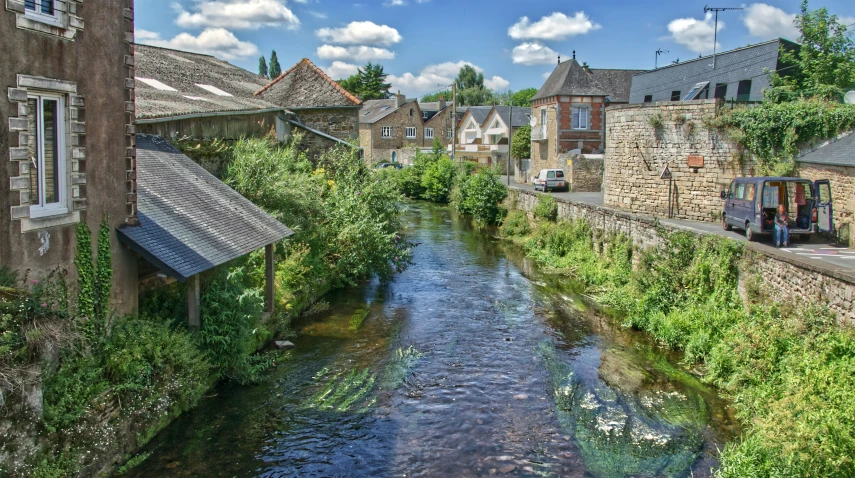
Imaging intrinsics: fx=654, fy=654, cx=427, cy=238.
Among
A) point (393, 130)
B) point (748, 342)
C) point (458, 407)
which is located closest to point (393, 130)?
point (393, 130)

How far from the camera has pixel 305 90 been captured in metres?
25.6

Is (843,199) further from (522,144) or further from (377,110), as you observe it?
(377,110)

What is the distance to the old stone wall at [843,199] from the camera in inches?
603

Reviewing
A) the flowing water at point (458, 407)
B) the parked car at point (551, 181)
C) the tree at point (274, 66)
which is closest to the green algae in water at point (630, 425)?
the flowing water at point (458, 407)

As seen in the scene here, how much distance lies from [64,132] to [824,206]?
15.5m

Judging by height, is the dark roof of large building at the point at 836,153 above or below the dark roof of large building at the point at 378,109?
below

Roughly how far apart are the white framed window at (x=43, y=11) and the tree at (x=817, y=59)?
73.0 feet

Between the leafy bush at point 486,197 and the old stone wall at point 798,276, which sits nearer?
the old stone wall at point 798,276

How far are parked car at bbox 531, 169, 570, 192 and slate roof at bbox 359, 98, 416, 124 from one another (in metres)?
31.9

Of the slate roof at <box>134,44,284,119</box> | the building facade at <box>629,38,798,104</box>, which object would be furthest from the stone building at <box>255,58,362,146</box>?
the building facade at <box>629,38,798,104</box>

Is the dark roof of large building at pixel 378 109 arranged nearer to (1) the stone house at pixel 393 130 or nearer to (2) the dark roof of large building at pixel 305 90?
(1) the stone house at pixel 393 130

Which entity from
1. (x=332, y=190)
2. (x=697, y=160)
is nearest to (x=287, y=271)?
(x=332, y=190)

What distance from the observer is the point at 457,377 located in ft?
37.2

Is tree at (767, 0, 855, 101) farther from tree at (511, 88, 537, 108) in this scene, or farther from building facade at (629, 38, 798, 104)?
tree at (511, 88, 537, 108)
